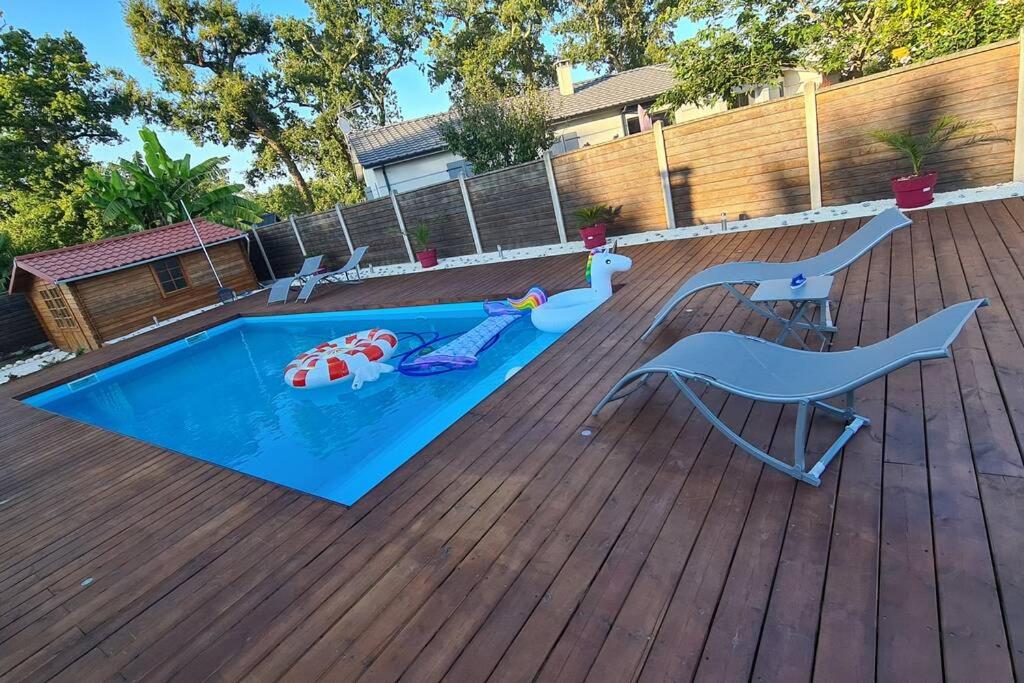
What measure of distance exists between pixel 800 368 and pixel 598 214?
291 inches

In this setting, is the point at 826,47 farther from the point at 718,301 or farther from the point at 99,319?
the point at 99,319

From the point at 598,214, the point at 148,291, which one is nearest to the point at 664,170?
the point at 598,214

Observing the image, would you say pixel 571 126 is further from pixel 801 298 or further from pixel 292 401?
pixel 801 298

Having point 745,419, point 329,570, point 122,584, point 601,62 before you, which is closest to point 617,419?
point 745,419

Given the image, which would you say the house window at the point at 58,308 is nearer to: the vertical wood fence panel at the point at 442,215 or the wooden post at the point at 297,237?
the wooden post at the point at 297,237


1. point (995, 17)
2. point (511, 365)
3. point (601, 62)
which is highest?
point (601, 62)

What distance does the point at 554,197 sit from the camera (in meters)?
10.2

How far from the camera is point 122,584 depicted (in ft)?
9.04

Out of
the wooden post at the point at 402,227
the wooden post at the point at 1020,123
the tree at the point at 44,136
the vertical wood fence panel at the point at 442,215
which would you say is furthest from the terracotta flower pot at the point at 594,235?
the tree at the point at 44,136

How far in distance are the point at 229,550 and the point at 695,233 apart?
7857 mm

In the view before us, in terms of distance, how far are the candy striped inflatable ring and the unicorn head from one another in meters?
2.79

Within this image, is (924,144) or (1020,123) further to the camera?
(924,144)

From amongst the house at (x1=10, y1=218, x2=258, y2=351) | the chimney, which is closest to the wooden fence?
the house at (x1=10, y1=218, x2=258, y2=351)

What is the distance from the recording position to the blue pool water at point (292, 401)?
476 cm
